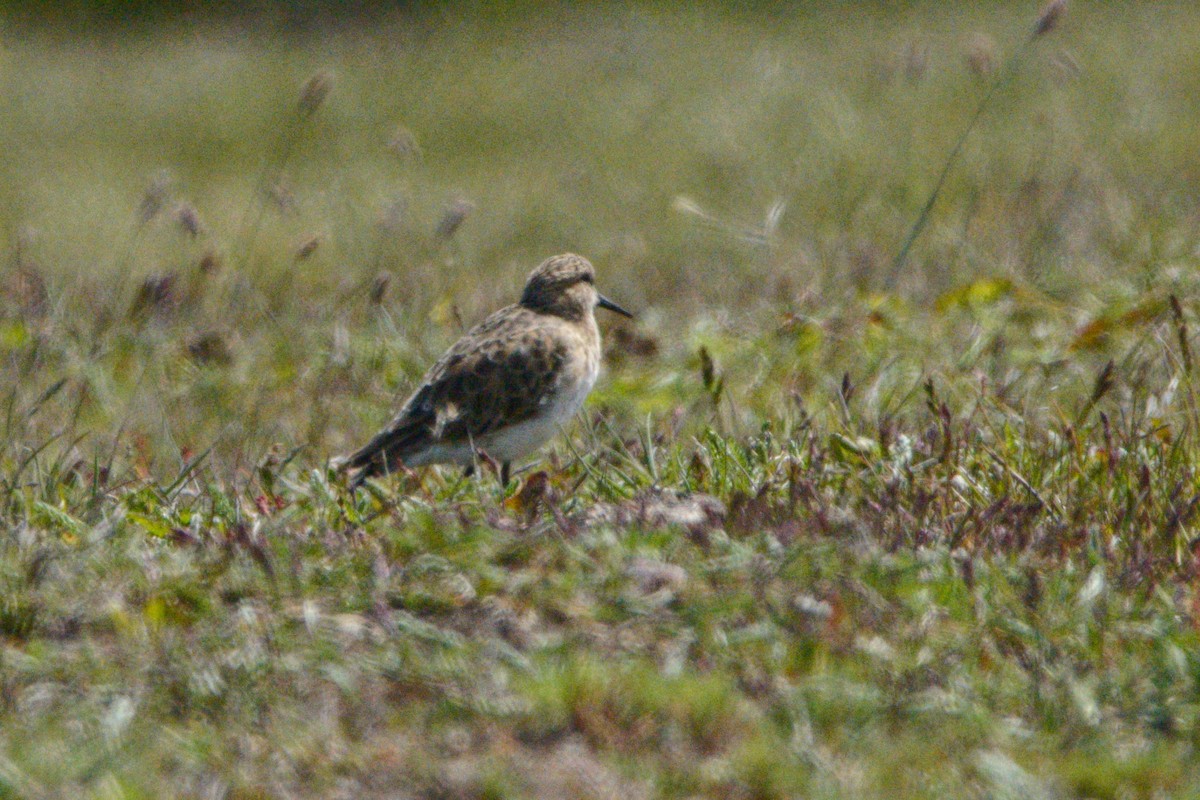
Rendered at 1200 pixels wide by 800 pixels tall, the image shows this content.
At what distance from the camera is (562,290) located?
6.73 m

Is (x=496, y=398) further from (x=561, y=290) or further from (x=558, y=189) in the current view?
(x=558, y=189)

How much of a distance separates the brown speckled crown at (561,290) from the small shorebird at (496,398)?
0.90ft

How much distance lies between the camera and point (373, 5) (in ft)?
64.7

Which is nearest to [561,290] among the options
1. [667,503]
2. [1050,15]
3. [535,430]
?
[535,430]

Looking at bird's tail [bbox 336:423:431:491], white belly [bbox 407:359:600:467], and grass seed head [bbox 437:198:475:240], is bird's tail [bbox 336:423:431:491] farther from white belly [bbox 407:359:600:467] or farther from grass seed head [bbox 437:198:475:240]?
grass seed head [bbox 437:198:475:240]

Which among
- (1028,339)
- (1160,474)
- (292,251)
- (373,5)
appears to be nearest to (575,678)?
(1160,474)

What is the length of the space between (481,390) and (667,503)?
1834mm

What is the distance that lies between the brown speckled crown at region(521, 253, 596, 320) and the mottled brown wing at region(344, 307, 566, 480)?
37 cm

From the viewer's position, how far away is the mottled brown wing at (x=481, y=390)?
19.5ft

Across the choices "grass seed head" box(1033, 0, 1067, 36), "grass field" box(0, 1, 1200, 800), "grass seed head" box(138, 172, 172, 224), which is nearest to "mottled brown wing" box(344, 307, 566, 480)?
"grass field" box(0, 1, 1200, 800)

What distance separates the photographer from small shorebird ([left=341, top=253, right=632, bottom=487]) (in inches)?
233

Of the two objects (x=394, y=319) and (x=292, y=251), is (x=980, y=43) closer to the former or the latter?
(x=394, y=319)

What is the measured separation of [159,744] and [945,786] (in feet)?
4.75

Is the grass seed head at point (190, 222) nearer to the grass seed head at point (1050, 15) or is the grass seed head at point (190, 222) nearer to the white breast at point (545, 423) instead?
the white breast at point (545, 423)
